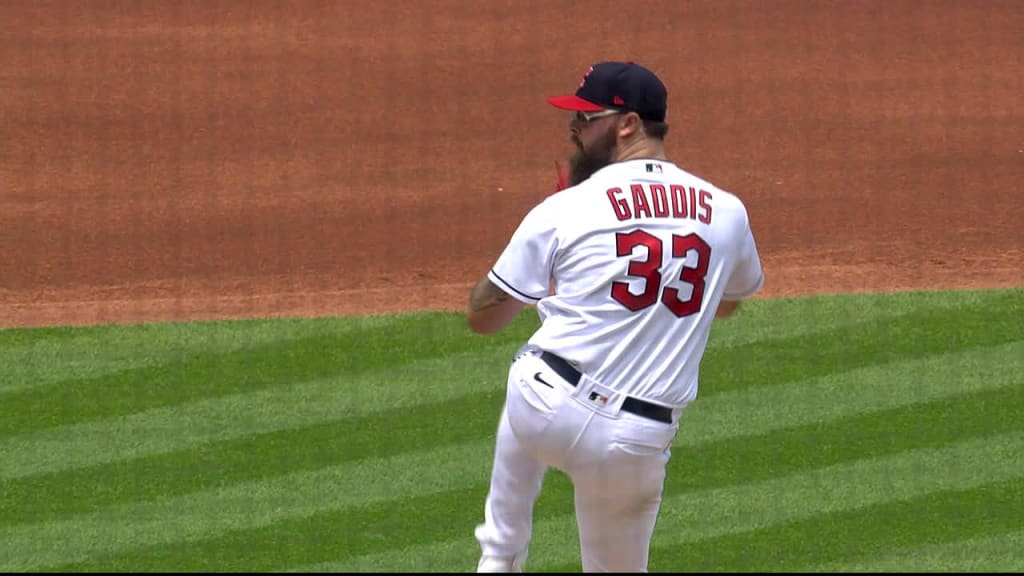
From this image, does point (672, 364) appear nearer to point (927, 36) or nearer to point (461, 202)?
point (461, 202)

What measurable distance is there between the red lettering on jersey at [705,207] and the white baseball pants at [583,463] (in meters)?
0.48

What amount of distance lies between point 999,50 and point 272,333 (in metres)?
6.19

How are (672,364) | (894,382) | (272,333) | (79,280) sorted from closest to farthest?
(672,364)
(894,382)
(272,333)
(79,280)

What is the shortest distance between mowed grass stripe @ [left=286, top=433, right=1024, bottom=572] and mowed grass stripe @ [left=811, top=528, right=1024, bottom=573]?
0.50 m

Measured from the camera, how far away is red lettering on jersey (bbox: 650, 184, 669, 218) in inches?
168

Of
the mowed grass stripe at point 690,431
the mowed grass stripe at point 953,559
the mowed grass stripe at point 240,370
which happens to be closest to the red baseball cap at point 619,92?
the mowed grass stripe at point 953,559

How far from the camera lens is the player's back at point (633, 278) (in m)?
4.23

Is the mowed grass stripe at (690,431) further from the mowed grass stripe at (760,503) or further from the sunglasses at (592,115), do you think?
the sunglasses at (592,115)

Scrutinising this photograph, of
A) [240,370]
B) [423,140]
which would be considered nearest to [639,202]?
[240,370]

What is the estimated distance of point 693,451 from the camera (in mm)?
7559

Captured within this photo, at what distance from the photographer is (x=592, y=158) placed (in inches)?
175

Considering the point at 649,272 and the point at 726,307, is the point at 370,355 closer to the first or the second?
the point at 726,307

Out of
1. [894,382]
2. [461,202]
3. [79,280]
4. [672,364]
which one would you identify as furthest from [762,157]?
[672,364]

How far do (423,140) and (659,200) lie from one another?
7.59 m
